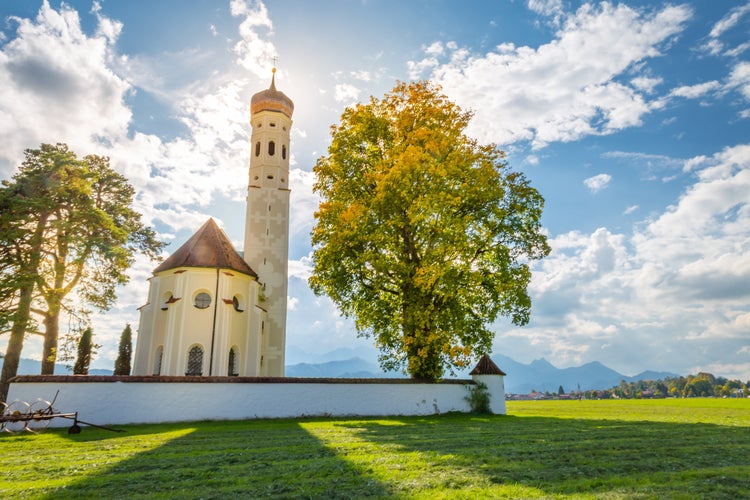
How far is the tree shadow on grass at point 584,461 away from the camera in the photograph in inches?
249

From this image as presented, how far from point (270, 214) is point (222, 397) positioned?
71.1ft

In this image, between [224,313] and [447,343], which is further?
[224,313]

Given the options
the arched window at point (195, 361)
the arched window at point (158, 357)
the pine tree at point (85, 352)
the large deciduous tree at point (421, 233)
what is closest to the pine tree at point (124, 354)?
the pine tree at point (85, 352)

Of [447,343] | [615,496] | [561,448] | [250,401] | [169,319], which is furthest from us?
[169,319]

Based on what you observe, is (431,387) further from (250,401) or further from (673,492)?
(673,492)

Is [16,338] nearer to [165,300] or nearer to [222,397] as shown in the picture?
[165,300]

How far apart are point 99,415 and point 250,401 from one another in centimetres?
517

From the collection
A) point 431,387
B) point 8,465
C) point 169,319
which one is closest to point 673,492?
point 8,465

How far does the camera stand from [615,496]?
5.87m

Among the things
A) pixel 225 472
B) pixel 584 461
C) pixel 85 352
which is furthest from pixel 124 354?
pixel 584 461

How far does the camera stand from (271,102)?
39969mm

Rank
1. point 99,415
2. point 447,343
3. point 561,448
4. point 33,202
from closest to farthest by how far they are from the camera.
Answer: point 561,448 → point 99,415 → point 447,343 → point 33,202

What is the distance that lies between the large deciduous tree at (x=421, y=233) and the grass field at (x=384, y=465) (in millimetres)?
8734

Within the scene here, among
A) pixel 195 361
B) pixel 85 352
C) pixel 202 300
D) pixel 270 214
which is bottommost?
pixel 195 361
